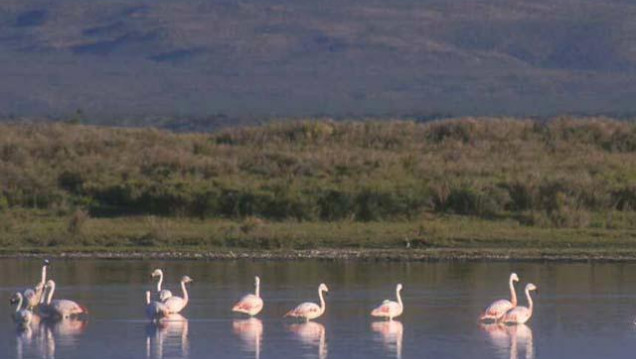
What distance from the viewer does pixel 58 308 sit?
64.8 ft

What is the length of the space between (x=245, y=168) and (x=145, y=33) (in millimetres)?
73544

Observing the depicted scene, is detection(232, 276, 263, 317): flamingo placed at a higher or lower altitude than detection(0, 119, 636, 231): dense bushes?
lower

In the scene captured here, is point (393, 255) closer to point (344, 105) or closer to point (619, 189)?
point (619, 189)

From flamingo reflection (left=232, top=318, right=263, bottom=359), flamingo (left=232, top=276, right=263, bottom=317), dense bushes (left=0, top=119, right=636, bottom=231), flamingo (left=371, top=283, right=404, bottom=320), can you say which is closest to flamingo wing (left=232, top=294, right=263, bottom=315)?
flamingo (left=232, top=276, right=263, bottom=317)

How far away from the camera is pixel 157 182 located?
3469cm

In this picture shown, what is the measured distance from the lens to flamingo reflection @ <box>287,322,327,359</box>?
57.0ft

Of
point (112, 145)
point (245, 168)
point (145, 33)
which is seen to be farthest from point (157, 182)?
point (145, 33)

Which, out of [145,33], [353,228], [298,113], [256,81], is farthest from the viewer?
[145,33]

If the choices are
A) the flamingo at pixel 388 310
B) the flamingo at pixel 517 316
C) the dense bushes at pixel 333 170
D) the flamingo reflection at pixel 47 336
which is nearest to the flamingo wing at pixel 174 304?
the flamingo reflection at pixel 47 336

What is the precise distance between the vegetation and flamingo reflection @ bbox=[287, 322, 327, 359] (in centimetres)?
911

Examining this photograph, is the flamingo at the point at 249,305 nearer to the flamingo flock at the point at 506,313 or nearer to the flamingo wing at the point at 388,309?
the flamingo wing at the point at 388,309

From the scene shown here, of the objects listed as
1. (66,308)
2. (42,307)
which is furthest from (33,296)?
(66,308)

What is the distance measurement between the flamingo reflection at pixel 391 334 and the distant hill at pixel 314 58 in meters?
58.7

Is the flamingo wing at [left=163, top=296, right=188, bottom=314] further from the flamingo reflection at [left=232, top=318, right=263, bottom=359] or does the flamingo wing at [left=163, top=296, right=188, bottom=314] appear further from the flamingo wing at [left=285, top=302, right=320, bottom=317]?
the flamingo wing at [left=285, top=302, right=320, bottom=317]
